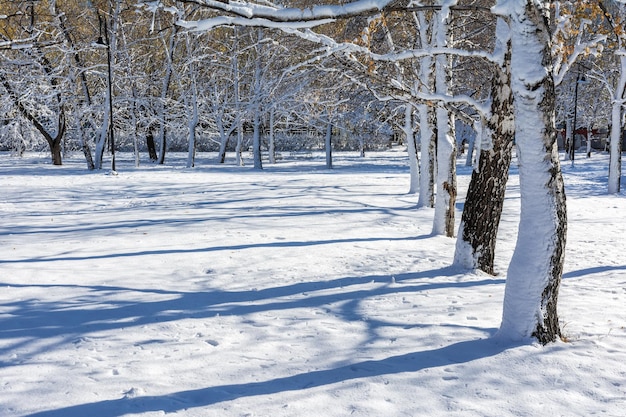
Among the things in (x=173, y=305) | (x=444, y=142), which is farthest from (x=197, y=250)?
(x=444, y=142)

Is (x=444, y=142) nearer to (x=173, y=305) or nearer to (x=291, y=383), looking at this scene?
(x=173, y=305)

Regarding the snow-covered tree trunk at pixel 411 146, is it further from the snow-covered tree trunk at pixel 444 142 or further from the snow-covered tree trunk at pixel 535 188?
the snow-covered tree trunk at pixel 535 188

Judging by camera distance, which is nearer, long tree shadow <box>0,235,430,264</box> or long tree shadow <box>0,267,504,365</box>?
long tree shadow <box>0,267,504,365</box>

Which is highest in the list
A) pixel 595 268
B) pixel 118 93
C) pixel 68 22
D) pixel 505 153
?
pixel 68 22

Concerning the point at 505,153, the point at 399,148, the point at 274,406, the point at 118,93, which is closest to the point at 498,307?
the point at 505,153

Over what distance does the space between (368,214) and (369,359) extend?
28.9 ft

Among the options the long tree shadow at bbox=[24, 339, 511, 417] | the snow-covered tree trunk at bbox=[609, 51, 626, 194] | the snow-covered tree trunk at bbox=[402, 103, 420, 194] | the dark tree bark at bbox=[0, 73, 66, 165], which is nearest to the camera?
the long tree shadow at bbox=[24, 339, 511, 417]

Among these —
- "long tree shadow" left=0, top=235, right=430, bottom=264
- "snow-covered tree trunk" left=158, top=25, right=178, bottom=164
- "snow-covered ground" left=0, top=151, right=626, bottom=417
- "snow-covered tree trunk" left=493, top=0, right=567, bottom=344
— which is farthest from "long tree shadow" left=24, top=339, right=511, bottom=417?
"snow-covered tree trunk" left=158, top=25, right=178, bottom=164

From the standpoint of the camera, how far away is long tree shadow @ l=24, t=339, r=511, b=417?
3631 mm

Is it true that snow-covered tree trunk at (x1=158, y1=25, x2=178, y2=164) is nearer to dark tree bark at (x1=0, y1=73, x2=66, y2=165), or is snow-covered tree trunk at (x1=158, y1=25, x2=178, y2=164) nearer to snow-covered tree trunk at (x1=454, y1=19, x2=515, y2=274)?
dark tree bark at (x1=0, y1=73, x2=66, y2=165)

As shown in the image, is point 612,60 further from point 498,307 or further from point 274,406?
point 274,406

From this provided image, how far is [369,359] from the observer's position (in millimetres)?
4547

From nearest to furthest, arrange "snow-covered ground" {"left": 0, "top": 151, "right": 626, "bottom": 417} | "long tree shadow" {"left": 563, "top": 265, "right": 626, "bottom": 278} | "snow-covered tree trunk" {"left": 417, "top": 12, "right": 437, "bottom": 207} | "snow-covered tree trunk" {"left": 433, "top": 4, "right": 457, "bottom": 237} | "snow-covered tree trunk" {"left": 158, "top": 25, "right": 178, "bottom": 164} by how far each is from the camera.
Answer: "snow-covered ground" {"left": 0, "top": 151, "right": 626, "bottom": 417}
"long tree shadow" {"left": 563, "top": 265, "right": 626, "bottom": 278}
"snow-covered tree trunk" {"left": 433, "top": 4, "right": 457, "bottom": 237}
"snow-covered tree trunk" {"left": 417, "top": 12, "right": 437, "bottom": 207}
"snow-covered tree trunk" {"left": 158, "top": 25, "right": 178, "bottom": 164}

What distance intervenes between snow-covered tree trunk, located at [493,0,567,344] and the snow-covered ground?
0.31 m
